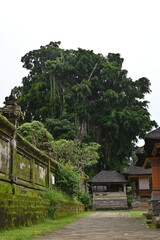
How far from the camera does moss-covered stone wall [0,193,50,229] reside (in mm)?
5737

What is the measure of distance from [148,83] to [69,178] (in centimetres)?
2973

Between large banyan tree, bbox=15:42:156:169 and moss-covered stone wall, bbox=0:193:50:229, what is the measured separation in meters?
26.1

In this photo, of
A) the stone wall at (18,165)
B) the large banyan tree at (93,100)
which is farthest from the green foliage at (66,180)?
the large banyan tree at (93,100)

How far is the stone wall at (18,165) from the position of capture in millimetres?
7156

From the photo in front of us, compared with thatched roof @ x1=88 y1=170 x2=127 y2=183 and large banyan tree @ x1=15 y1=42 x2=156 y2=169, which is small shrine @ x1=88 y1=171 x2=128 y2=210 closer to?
thatched roof @ x1=88 y1=170 x2=127 y2=183

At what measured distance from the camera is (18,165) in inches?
329

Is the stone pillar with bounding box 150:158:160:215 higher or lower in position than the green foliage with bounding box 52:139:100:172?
lower

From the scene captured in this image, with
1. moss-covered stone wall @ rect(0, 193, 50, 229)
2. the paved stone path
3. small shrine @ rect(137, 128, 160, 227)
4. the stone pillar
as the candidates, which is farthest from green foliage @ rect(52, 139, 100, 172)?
the paved stone path

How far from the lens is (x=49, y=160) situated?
1234cm

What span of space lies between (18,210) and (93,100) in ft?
110

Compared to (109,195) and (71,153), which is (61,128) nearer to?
(71,153)

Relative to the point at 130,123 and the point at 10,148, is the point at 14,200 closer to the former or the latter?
the point at 10,148

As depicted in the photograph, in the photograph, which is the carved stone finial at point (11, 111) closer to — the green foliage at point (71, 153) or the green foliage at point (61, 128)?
the green foliage at point (71, 153)

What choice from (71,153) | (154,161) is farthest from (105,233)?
(71,153)
